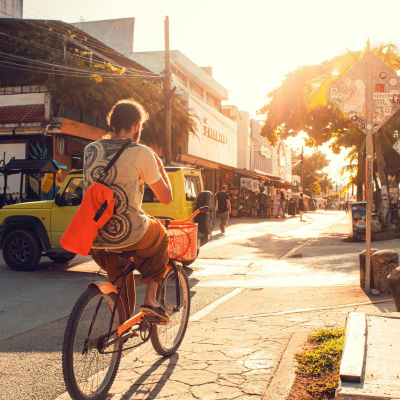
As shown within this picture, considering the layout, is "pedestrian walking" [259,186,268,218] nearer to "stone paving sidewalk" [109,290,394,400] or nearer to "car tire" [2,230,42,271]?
"car tire" [2,230,42,271]

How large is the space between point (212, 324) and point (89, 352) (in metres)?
2.20

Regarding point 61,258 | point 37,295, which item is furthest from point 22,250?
point 37,295

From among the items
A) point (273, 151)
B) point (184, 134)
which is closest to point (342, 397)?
point (184, 134)

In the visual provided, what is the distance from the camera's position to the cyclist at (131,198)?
3.09 meters

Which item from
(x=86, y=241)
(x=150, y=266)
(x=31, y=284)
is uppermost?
(x=86, y=241)

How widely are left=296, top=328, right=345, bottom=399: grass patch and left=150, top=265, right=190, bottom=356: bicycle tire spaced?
1034 mm

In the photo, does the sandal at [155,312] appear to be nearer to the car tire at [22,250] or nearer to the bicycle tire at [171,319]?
the bicycle tire at [171,319]

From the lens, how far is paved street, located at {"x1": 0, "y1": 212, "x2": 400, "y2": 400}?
3.34 metres

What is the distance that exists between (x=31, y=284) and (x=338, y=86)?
5556mm

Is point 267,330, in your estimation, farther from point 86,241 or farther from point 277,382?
point 86,241

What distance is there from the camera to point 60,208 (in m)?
8.88

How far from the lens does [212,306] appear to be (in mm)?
5934

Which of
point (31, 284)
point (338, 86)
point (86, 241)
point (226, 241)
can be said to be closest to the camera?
point (86, 241)

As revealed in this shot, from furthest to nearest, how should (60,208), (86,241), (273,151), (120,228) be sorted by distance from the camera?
(273,151) → (60,208) → (120,228) → (86,241)
